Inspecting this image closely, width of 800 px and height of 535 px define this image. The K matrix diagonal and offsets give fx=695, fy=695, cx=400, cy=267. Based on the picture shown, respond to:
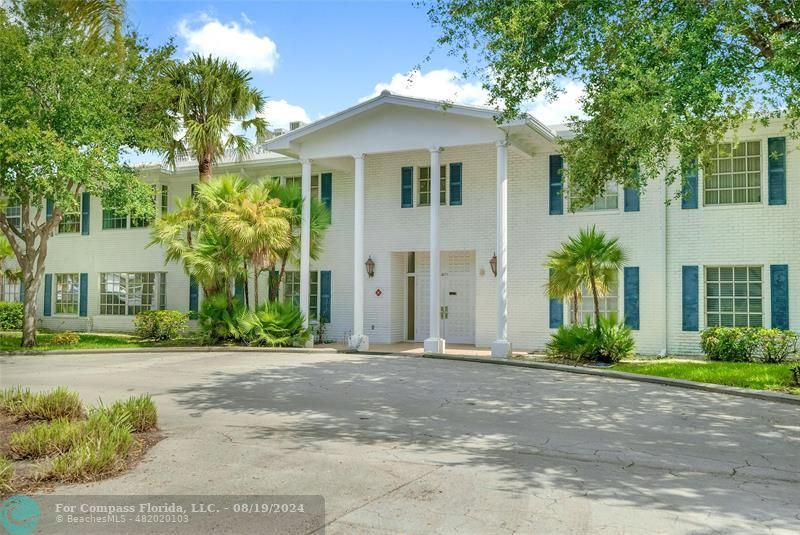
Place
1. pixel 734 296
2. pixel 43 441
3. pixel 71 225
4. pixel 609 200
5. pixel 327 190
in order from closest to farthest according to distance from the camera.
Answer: pixel 43 441
pixel 734 296
pixel 609 200
pixel 327 190
pixel 71 225

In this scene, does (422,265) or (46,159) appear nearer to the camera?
(46,159)

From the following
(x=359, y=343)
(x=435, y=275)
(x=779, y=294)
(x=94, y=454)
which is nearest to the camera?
(x=94, y=454)

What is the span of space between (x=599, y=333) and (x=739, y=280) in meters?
4.20

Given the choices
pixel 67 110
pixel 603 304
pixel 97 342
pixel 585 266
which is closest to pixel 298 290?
pixel 97 342

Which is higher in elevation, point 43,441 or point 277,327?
point 277,327

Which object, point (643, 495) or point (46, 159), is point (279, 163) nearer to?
point (46, 159)

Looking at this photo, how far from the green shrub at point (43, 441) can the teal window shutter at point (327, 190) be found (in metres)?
15.0

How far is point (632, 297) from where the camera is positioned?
56.5 feet

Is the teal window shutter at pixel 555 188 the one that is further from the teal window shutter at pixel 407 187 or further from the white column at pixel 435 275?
the teal window shutter at pixel 407 187

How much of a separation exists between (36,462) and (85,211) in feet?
70.0

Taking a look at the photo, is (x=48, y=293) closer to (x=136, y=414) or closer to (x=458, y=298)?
(x=458, y=298)

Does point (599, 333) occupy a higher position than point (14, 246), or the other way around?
point (14, 246)

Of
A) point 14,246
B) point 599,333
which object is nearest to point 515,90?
point 599,333

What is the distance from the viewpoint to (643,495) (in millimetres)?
5602
